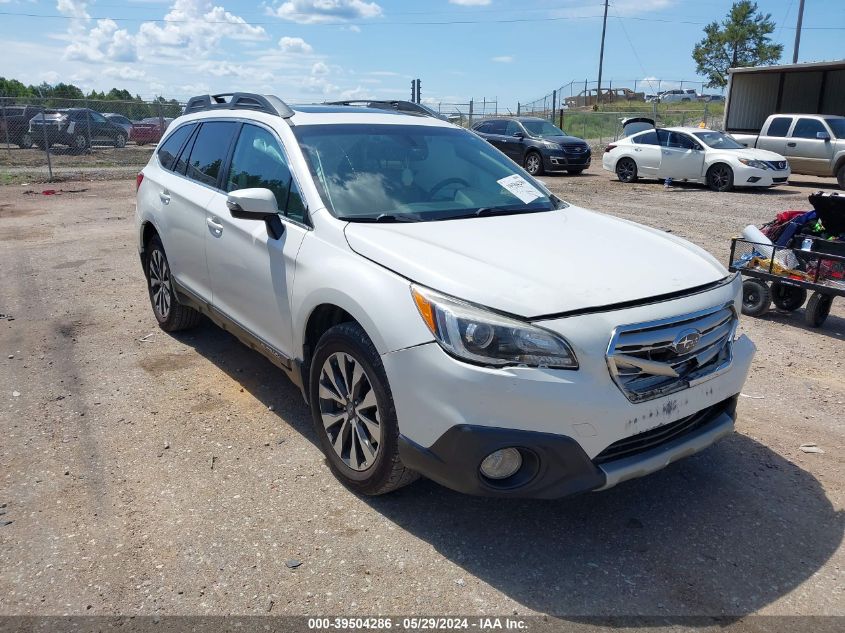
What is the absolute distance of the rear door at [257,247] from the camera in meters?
3.79

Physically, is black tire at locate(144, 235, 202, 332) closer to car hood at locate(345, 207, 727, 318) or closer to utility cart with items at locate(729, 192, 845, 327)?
car hood at locate(345, 207, 727, 318)

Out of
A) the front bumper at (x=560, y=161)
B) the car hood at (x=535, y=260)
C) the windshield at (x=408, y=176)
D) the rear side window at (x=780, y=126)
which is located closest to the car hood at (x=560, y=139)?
the front bumper at (x=560, y=161)

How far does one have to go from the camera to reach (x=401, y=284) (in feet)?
9.89

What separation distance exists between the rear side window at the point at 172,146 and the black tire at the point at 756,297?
5082 millimetres

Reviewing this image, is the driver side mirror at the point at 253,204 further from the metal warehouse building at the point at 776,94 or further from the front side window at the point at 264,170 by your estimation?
the metal warehouse building at the point at 776,94

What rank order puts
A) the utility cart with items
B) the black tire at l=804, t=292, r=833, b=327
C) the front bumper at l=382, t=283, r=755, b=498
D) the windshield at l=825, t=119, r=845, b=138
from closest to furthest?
the front bumper at l=382, t=283, r=755, b=498 < the utility cart with items < the black tire at l=804, t=292, r=833, b=327 < the windshield at l=825, t=119, r=845, b=138

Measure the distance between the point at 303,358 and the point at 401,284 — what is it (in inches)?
37.1

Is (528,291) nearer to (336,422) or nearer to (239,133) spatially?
(336,422)

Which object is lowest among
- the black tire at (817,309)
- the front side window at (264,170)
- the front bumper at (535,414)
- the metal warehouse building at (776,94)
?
the black tire at (817,309)

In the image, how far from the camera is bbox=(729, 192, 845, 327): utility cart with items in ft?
19.6

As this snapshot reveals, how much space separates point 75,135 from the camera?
22.7 meters

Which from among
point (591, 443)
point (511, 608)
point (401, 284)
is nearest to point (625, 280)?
point (591, 443)

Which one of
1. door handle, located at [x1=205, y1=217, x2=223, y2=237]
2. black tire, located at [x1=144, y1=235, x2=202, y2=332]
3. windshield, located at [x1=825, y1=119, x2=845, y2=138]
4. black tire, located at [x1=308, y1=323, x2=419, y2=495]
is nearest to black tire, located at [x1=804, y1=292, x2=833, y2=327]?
black tire, located at [x1=308, y1=323, x2=419, y2=495]

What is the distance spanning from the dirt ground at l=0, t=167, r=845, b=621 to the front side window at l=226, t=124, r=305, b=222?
4.41 ft
